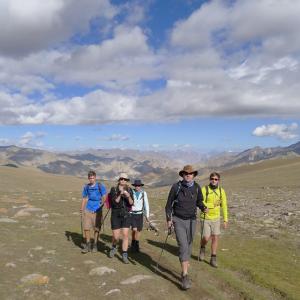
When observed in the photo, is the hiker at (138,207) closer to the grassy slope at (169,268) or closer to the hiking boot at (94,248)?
the grassy slope at (169,268)

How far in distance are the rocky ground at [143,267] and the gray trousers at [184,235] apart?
39.5 inches

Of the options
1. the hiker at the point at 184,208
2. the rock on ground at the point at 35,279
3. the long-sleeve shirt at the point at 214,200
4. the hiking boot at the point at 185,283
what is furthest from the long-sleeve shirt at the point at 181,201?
the rock on ground at the point at 35,279

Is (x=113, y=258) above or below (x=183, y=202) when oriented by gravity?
below

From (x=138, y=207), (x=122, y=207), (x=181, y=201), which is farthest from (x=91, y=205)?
(x=181, y=201)

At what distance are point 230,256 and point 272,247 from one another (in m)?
2.70

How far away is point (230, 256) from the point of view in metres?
17.5

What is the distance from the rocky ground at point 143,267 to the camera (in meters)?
12.4

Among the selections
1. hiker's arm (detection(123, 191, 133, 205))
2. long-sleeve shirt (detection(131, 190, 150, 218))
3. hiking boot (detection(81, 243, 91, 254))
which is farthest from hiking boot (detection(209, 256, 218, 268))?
hiking boot (detection(81, 243, 91, 254))

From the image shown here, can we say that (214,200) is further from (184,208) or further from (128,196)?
(128,196)

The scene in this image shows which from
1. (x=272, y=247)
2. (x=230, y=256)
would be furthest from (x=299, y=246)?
(x=230, y=256)

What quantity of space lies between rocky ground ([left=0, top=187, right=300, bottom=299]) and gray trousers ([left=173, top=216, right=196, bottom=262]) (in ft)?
3.29

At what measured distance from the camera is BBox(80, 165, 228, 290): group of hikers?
42.8ft

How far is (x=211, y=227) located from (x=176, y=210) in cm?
329

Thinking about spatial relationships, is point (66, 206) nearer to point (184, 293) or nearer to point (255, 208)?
point (255, 208)
